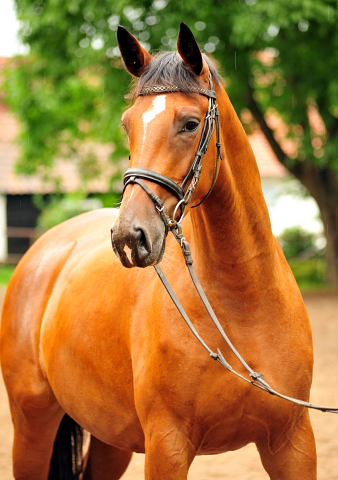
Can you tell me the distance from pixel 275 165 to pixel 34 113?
11058 millimetres

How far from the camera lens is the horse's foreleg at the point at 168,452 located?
89.0 inches

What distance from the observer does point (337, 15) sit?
31.8 feet

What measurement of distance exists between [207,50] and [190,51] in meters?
8.83

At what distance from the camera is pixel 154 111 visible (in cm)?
203

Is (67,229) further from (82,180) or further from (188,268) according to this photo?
(82,180)

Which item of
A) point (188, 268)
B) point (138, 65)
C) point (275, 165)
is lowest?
point (188, 268)

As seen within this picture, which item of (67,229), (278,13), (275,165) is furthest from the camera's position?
(275,165)

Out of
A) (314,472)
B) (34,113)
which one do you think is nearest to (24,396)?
(314,472)

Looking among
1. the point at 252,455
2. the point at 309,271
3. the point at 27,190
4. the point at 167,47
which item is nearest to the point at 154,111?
the point at 252,455

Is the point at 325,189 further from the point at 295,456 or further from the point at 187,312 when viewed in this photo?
the point at 187,312

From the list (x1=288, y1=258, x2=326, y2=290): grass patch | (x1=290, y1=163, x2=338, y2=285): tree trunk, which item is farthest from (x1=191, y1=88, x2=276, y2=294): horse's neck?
(x1=288, y1=258, x2=326, y2=290): grass patch

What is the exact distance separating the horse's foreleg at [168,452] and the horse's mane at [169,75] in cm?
137

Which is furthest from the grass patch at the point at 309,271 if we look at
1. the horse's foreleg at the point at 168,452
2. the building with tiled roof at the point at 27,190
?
the horse's foreleg at the point at 168,452

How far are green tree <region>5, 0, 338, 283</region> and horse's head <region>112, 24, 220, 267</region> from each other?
6031 millimetres
